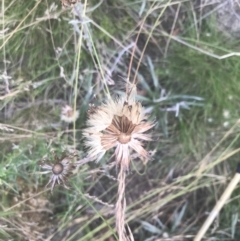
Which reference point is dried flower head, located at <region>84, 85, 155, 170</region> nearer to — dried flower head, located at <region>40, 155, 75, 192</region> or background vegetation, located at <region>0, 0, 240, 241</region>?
dried flower head, located at <region>40, 155, 75, 192</region>

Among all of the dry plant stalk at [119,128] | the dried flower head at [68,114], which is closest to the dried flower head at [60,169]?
the dry plant stalk at [119,128]

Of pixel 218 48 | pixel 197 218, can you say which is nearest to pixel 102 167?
pixel 197 218

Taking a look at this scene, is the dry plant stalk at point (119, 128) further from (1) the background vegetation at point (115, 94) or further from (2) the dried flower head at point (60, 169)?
(1) the background vegetation at point (115, 94)

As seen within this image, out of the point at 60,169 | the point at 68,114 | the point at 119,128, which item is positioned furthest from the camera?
the point at 68,114

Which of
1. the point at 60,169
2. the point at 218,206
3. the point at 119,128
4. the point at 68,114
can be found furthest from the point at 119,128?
the point at 218,206

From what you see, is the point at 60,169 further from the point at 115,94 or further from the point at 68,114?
the point at 115,94
